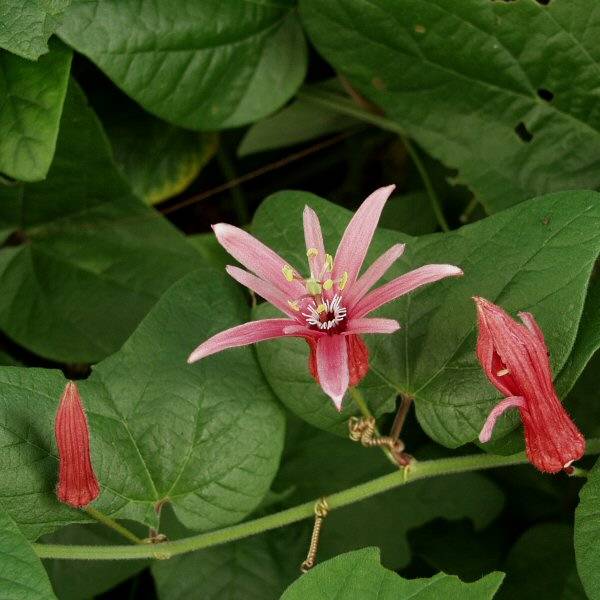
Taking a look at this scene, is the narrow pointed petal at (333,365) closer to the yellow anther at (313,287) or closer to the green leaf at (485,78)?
the yellow anther at (313,287)

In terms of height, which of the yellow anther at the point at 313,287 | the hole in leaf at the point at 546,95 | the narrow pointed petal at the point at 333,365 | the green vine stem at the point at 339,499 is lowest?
the green vine stem at the point at 339,499

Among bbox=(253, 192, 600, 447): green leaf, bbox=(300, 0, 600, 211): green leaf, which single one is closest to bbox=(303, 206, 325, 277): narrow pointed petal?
bbox=(253, 192, 600, 447): green leaf

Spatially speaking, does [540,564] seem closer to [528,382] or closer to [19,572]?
[528,382]

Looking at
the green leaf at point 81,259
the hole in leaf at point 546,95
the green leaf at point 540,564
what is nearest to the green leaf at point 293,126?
the green leaf at point 81,259

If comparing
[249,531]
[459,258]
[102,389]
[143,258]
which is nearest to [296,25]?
[143,258]

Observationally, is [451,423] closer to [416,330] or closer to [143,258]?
[416,330]

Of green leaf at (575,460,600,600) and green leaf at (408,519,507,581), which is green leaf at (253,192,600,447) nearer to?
green leaf at (575,460,600,600)
